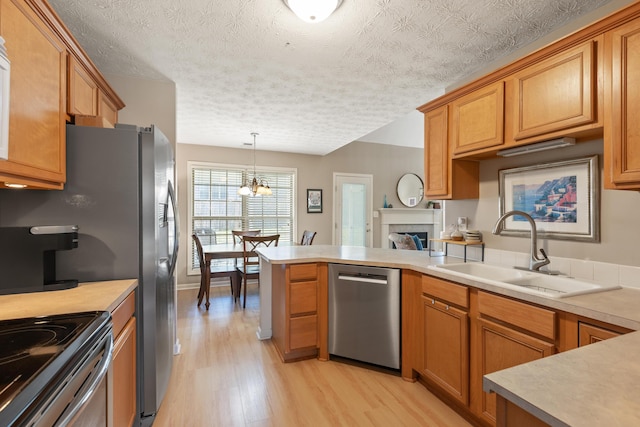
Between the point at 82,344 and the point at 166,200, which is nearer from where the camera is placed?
the point at 82,344

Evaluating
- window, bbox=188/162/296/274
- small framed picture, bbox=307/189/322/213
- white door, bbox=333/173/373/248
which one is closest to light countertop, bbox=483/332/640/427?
window, bbox=188/162/296/274

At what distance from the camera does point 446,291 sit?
1.86 metres

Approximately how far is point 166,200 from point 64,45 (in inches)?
36.5

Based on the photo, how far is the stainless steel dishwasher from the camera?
2.21 m

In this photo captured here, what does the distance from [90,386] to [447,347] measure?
180 centimetres

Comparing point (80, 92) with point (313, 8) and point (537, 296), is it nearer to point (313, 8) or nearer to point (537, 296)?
point (313, 8)

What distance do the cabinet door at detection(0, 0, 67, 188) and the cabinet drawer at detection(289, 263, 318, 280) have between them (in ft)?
5.00

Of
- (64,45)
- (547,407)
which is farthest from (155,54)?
(547,407)

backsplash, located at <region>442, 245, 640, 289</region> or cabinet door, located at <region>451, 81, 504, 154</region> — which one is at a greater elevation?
cabinet door, located at <region>451, 81, 504, 154</region>

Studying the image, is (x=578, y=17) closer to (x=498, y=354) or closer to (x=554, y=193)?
(x=554, y=193)

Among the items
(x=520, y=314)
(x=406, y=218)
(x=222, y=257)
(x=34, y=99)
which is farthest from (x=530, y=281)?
(x=406, y=218)

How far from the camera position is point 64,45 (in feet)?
4.97

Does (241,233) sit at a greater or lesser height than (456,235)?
lesser

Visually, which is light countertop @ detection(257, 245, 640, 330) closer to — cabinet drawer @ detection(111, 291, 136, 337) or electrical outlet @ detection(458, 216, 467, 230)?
electrical outlet @ detection(458, 216, 467, 230)
